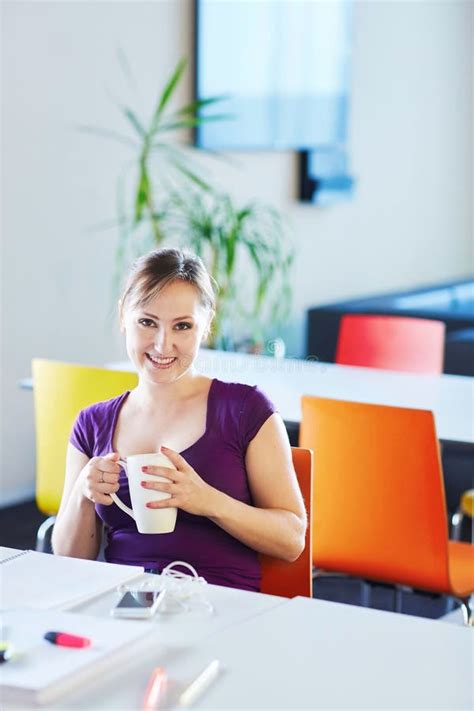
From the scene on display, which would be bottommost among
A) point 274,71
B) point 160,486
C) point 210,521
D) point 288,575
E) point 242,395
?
point 288,575

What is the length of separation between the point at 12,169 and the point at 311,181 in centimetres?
208

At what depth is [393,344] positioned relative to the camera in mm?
3844

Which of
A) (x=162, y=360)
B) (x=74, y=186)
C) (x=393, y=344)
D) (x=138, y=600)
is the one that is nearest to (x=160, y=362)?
(x=162, y=360)

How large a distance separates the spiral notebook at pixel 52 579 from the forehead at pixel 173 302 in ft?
1.61

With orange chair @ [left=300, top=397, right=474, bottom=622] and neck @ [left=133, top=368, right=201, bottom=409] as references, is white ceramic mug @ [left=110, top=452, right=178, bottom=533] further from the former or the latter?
orange chair @ [left=300, top=397, right=474, bottom=622]

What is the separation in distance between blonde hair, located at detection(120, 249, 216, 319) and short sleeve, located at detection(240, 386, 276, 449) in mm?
196

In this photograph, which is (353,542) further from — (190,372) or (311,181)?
(311,181)

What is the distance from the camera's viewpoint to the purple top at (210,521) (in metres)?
1.88

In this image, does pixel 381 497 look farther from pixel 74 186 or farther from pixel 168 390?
pixel 74 186

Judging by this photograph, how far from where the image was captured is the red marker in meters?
1.25

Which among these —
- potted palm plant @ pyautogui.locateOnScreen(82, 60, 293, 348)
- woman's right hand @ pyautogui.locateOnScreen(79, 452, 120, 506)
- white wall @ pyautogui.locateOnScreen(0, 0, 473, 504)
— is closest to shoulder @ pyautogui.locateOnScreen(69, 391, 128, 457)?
woman's right hand @ pyautogui.locateOnScreen(79, 452, 120, 506)

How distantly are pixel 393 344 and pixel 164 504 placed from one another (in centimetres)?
229

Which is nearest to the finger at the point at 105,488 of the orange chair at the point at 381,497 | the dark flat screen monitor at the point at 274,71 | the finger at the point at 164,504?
the finger at the point at 164,504

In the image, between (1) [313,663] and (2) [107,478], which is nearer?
(1) [313,663]
